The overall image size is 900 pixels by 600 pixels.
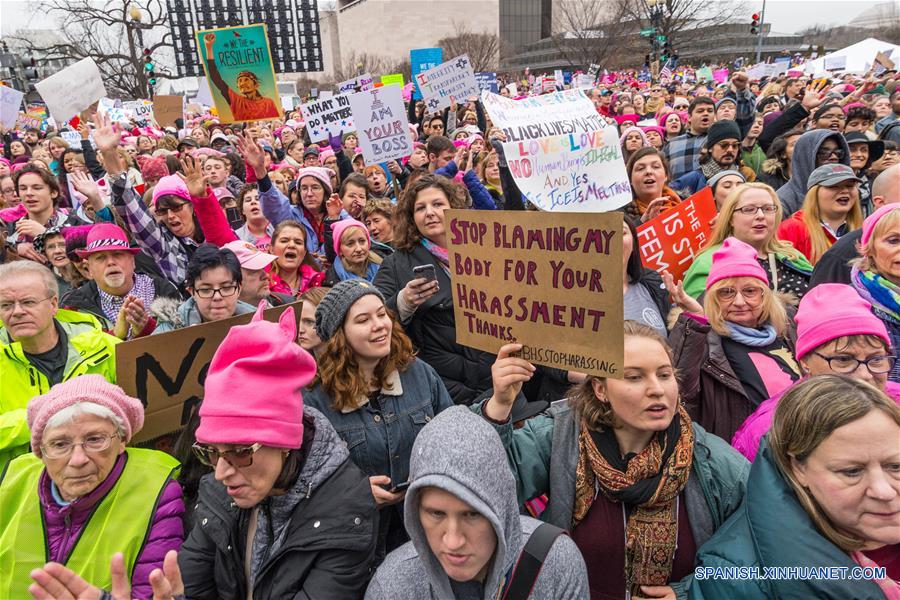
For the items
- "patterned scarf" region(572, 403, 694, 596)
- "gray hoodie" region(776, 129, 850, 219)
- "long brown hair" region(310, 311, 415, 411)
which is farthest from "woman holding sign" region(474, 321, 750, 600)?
"gray hoodie" region(776, 129, 850, 219)

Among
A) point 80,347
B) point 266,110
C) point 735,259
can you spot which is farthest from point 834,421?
point 266,110

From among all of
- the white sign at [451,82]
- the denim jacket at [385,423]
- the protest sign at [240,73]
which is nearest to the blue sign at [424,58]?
the white sign at [451,82]

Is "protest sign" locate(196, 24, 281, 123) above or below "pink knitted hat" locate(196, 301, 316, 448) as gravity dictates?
above

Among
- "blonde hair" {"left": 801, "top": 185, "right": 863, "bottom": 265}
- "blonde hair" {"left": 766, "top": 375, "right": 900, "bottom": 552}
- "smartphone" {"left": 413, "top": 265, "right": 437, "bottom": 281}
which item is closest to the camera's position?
"blonde hair" {"left": 766, "top": 375, "right": 900, "bottom": 552}

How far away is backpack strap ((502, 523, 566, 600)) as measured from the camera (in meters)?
1.66

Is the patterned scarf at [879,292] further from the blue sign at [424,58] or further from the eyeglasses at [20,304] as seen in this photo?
the blue sign at [424,58]

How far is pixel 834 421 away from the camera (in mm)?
1694

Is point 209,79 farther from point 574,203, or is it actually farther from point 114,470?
point 114,470

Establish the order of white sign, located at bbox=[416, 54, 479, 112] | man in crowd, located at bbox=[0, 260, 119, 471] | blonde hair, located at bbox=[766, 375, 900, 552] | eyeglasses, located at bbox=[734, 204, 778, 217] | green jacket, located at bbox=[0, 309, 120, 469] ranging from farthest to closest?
white sign, located at bbox=[416, 54, 479, 112]
eyeglasses, located at bbox=[734, 204, 778, 217]
man in crowd, located at bbox=[0, 260, 119, 471]
green jacket, located at bbox=[0, 309, 120, 469]
blonde hair, located at bbox=[766, 375, 900, 552]

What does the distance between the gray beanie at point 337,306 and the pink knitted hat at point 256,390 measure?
0.57 m

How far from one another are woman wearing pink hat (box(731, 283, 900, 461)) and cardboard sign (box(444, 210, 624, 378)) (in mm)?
918

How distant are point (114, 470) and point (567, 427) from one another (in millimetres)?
1723

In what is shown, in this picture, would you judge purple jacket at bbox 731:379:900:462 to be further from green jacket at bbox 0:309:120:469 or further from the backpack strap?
green jacket at bbox 0:309:120:469

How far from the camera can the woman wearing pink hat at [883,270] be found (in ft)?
9.40
